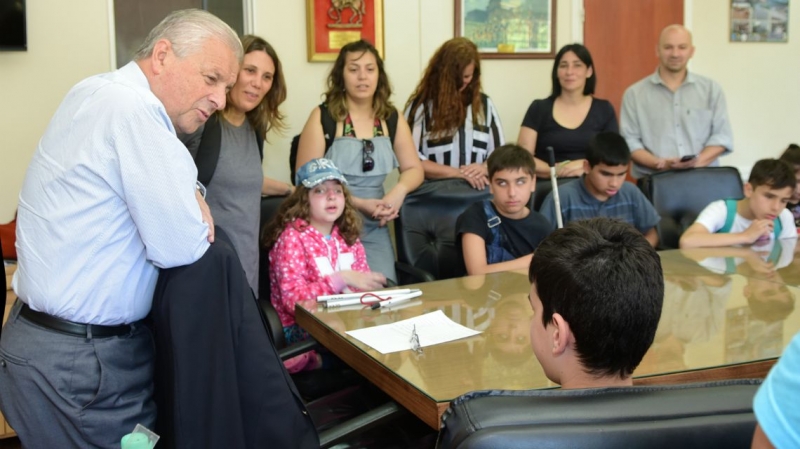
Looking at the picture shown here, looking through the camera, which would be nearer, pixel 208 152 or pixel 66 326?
Result: pixel 66 326

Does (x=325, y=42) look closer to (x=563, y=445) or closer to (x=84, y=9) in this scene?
(x=84, y=9)

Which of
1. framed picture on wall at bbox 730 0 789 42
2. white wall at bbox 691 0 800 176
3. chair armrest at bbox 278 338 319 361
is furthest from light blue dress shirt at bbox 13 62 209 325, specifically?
framed picture on wall at bbox 730 0 789 42

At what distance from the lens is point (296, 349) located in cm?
253

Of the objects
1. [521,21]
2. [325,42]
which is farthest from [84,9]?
→ [521,21]

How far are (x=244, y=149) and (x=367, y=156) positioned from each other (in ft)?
2.34

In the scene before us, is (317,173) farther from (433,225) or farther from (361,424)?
(361,424)

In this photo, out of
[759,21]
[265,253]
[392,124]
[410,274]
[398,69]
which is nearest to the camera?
[265,253]

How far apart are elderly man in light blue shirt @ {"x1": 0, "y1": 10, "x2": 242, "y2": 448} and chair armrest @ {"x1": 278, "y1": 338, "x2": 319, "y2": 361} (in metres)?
0.73

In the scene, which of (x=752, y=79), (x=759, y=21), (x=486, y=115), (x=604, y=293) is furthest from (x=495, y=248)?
(x=759, y=21)

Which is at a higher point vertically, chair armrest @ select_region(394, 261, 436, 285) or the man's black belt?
the man's black belt

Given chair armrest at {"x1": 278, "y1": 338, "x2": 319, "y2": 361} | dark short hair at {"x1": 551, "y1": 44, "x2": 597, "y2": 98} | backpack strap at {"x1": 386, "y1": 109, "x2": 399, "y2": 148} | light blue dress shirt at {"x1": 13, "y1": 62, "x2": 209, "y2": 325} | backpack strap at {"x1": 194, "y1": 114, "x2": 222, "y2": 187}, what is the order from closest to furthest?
light blue dress shirt at {"x1": 13, "y1": 62, "x2": 209, "y2": 325}, chair armrest at {"x1": 278, "y1": 338, "x2": 319, "y2": 361}, backpack strap at {"x1": 194, "y1": 114, "x2": 222, "y2": 187}, backpack strap at {"x1": 386, "y1": 109, "x2": 399, "y2": 148}, dark short hair at {"x1": 551, "y1": 44, "x2": 597, "y2": 98}

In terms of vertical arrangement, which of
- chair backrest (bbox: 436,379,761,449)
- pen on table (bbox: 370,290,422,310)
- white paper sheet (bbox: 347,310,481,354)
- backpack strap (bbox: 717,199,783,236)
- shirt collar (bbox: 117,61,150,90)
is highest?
shirt collar (bbox: 117,61,150,90)

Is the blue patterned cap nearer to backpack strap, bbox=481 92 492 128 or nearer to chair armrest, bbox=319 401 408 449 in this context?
backpack strap, bbox=481 92 492 128

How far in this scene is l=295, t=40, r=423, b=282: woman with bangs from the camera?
358 cm
